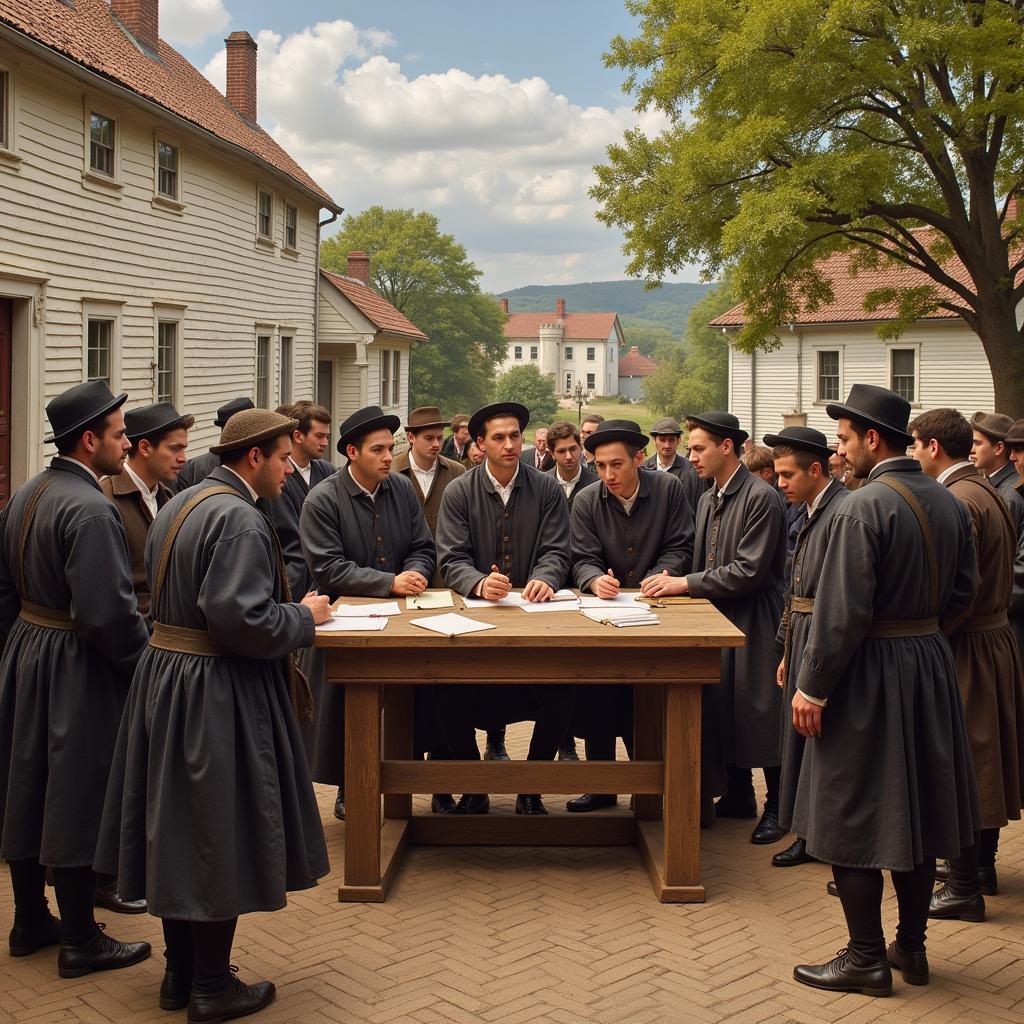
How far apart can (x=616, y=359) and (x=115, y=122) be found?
12522 cm

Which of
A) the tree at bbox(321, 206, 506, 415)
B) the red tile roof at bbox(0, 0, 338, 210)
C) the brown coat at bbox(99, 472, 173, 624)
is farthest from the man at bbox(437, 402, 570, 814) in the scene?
the tree at bbox(321, 206, 506, 415)

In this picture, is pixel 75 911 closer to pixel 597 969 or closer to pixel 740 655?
pixel 597 969

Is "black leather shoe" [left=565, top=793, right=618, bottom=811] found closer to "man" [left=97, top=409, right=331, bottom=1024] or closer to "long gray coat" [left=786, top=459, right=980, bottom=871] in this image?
"long gray coat" [left=786, top=459, right=980, bottom=871]

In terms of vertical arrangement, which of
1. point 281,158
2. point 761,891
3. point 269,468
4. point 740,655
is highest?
point 281,158

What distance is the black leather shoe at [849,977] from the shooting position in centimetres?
460

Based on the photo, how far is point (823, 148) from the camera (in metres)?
21.1

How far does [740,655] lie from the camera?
657 centimetres

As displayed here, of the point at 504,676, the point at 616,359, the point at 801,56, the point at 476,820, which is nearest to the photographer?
the point at 504,676

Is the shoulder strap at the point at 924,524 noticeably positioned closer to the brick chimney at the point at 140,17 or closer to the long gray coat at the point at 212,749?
the long gray coat at the point at 212,749

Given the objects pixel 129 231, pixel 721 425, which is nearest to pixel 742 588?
pixel 721 425

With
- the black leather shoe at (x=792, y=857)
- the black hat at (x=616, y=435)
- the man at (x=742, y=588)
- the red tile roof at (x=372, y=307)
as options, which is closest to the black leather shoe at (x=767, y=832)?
the man at (x=742, y=588)

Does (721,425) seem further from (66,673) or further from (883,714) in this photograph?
(66,673)

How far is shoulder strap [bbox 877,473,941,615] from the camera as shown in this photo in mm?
4609

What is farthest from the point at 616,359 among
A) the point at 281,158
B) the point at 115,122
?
the point at 115,122
